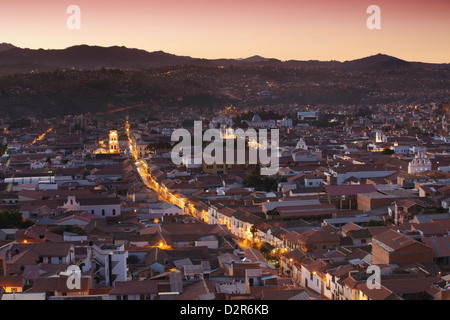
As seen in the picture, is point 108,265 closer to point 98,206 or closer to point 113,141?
point 98,206

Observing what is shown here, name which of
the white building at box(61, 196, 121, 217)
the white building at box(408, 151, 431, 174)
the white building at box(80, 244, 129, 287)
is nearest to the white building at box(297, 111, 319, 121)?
the white building at box(408, 151, 431, 174)

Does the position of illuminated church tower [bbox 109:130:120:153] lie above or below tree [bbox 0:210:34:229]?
above

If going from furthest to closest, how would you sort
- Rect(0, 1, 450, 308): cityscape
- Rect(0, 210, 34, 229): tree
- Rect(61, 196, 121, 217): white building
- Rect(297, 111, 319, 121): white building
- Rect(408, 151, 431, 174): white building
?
Rect(297, 111, 319, 121): white building < Rect(408, 151, 431, 174): white building < Rect(61, 196, 121, 217): white building < Rect(0, 210, 34, 229): tree < Rect(0, 1, 450, 308): cityscape

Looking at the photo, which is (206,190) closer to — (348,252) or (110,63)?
(348,252)

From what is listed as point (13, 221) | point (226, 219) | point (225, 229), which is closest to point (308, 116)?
point (226, 219)

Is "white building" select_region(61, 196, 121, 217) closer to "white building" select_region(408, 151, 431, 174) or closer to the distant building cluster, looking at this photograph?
the distant building cluster

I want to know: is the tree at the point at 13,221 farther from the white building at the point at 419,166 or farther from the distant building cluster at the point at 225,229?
the white building at the point at 419,166

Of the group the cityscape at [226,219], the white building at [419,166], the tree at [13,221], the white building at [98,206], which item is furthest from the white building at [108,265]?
the white building at [419,166]

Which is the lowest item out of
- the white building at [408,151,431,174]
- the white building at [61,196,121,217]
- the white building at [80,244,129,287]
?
the white building at [61,196,121,217]
